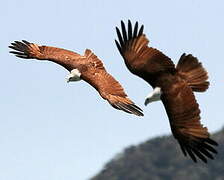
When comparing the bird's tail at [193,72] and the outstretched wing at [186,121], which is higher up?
the bird's tail at [193,72]

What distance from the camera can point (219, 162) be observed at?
524 ft

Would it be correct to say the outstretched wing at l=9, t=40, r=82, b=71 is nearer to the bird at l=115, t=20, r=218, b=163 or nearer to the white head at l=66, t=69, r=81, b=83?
the white head at l=66, t=69, r=81, b=83

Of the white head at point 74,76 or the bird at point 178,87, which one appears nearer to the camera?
the bird at point 178,87

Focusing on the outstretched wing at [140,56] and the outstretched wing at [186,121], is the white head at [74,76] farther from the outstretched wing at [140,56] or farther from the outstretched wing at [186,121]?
the outstretched wing at [186,121]

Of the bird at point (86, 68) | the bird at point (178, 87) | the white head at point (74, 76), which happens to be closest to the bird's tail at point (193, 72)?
the bird at point (178, 87)

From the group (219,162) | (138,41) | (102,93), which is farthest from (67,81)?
(219,162)

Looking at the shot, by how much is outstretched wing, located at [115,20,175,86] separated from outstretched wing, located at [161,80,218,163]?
1.72ft

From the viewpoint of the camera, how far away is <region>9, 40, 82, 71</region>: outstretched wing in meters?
26.1

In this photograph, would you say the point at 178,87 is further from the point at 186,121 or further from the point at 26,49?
the point at 26,49

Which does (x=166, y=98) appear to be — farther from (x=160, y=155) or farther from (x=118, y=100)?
(x=160, y=155)

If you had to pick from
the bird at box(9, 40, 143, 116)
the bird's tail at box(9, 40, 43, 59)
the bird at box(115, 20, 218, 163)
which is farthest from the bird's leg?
the bird's tail at box(9, 40, 43, 59)

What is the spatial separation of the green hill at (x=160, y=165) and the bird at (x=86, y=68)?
418 feet

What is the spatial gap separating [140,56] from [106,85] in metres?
3.39

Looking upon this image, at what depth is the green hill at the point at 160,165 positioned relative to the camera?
15738 cm
